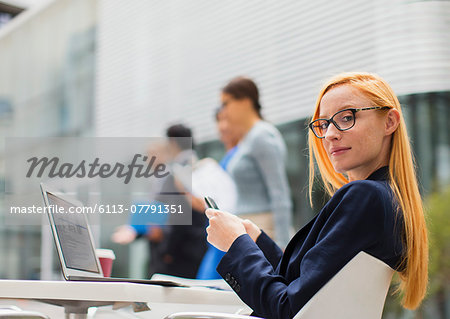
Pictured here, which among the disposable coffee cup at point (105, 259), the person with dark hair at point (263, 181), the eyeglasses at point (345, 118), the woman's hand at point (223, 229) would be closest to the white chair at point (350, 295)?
the woman's hand at point (223, 229)

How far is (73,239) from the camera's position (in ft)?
5.36

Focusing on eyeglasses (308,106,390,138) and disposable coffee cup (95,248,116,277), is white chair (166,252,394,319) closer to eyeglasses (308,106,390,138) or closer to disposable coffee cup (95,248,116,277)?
eyeglasses (308,106,390,138)

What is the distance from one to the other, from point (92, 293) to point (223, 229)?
0.38 metres

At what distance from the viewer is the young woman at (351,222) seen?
1204 millimetres

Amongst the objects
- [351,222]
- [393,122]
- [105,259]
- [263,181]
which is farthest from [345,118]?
[263,181]

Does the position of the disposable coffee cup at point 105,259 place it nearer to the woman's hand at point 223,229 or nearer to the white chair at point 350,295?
the woman's hand at point 223,229

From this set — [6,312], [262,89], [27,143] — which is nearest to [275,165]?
[6,312]

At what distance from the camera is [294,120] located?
5.88 meters

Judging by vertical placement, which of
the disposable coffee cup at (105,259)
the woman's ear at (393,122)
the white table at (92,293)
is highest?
the woman's ear at (393,122)

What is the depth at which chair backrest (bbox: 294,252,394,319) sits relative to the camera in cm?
118

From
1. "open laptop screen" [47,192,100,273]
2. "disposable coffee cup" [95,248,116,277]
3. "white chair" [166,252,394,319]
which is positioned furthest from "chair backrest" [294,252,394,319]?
"disposable coffee cup" [95,248,116,277]

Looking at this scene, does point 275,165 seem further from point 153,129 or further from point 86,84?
point 86,84

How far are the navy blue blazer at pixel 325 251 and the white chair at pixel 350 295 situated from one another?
0.05 feet

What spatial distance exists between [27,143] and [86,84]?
4.50ft
